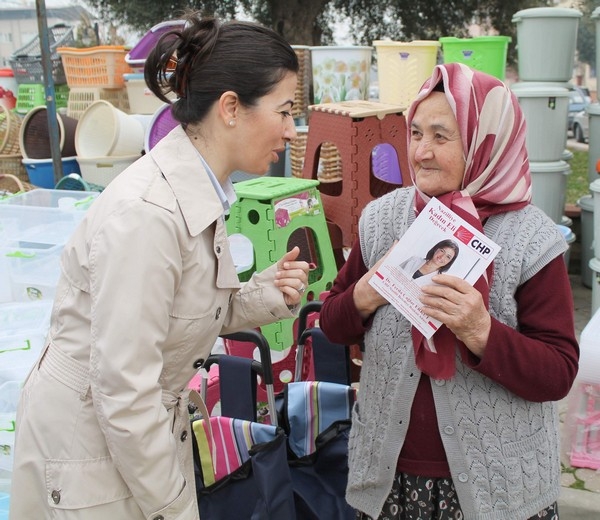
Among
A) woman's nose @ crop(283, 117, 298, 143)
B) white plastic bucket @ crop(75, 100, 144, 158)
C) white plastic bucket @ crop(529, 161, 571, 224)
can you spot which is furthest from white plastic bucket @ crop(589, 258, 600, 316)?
woman's nose @ crop(283, 117, 298, 143)

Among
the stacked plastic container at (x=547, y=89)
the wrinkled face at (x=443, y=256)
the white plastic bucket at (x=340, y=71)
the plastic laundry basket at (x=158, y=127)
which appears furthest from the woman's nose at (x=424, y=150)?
the stacked plastic container at (x=547, y=89)

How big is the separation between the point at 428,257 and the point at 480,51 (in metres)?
3.69

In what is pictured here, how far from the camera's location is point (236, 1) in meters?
13.3

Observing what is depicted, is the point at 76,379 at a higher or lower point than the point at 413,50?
lower

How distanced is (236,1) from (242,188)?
1079cm

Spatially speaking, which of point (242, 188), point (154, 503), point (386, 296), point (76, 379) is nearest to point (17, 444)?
point (76, 379)

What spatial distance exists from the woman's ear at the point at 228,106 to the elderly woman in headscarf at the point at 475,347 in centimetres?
43

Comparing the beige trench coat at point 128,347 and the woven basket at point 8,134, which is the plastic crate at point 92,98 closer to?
→ the woven basket at point 8,134

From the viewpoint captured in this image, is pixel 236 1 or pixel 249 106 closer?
pixel 249 106

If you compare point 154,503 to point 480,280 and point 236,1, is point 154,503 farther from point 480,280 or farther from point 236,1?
point 236,1

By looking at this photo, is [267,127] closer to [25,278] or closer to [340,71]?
[25,278]

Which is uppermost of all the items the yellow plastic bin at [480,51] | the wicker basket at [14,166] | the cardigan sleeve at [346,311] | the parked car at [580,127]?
the yellow plastic bin at [480,51]

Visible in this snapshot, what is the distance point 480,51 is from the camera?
4.77 metres

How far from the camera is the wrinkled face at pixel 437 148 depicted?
1.55 meters
